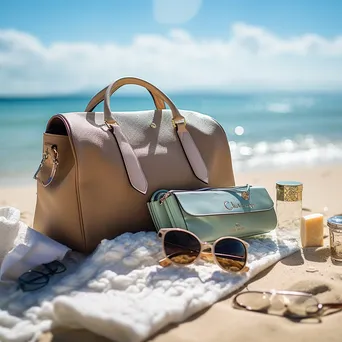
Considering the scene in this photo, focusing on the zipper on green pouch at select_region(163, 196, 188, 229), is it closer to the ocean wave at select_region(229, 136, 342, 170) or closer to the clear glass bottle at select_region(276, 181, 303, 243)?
the clear glass bottle at select_region(276, 181, 303, 243)

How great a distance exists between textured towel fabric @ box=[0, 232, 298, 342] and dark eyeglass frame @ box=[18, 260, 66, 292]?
0.03 metres

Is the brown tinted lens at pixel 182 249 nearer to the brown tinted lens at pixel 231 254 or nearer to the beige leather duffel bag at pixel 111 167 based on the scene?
the brown tinted lens at pixel 231 254

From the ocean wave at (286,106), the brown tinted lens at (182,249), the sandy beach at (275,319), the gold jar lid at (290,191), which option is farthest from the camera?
the ocean wave at (286,106)

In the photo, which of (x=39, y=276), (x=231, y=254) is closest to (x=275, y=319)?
(x=231, y=254)

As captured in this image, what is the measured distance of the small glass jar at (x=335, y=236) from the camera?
6.59 ft

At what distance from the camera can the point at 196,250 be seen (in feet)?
6.11

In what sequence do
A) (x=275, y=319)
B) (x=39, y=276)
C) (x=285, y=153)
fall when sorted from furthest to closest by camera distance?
(x=285, y=153)
(x=39, y=276)
(x=275, y=319)

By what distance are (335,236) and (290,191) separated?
31 cm

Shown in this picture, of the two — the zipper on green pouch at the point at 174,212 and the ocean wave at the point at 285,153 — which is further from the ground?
the zipper on green pouch at the point at 174,212

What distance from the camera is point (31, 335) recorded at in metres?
1.45

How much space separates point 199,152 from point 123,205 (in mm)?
511

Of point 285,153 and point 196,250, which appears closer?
point 196,250

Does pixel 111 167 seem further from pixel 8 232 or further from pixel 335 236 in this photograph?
pixel 335 236

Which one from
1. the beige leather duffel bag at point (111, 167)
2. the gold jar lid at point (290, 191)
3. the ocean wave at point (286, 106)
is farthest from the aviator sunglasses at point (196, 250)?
the ocean wave at point (286, 106)
